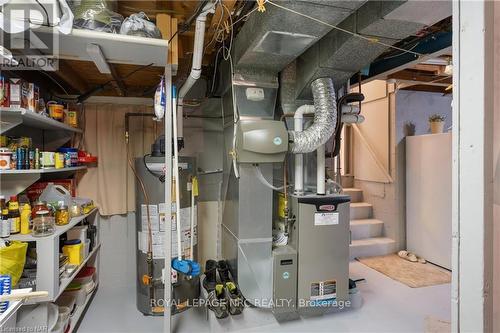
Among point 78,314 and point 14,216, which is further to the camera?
point 78,314

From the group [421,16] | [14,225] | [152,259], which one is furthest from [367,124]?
[14,225]

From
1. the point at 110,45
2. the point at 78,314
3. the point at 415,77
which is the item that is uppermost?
the point at 415,77

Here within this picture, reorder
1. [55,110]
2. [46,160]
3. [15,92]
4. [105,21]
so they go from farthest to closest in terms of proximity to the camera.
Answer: [55,110] < [46,160] < [15,92] < [105,21]

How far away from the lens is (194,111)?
3256 mm

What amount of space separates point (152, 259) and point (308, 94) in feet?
6.71

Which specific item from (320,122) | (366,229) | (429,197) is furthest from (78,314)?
(429,197)

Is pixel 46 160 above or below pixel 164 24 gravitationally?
below

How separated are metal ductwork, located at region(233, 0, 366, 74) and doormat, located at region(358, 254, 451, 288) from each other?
9.23 feet

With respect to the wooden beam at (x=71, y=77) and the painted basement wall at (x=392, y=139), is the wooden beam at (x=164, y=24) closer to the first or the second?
the wooden beam at (x=71, y=77)

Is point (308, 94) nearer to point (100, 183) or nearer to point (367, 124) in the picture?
point (100, 183)

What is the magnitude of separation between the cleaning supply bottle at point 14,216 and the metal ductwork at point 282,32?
6.10 feet

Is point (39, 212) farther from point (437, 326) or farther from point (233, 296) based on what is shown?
point (437, 326)

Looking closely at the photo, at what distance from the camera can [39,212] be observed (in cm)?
189

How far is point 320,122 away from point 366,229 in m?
2.71
